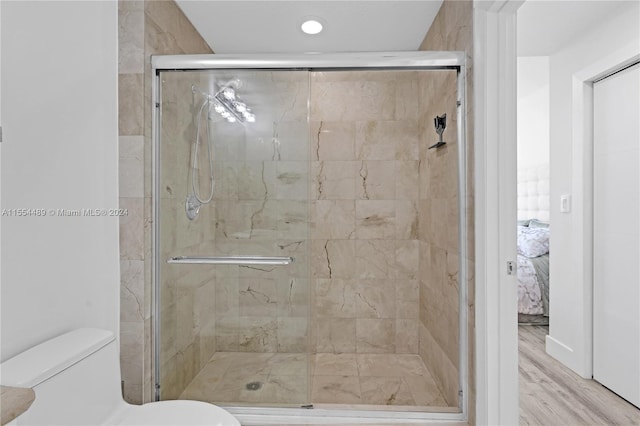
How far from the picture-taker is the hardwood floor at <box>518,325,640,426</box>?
2.03 meters

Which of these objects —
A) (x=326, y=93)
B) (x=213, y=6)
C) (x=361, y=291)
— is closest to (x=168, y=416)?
(x=361, y=291)

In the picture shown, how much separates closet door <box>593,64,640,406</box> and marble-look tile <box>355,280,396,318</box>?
4.40 feet

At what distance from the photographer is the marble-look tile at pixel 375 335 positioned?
3.03 m

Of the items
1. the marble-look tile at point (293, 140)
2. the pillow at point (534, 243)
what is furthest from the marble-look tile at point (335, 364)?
the pillow at point (534, 243)

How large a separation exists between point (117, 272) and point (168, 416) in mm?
750

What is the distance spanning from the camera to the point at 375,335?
3039 mm

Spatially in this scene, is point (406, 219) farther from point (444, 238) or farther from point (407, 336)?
point (407, 336)

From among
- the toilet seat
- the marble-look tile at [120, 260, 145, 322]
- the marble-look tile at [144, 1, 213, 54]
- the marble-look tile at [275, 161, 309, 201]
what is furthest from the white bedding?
the marble-look tile at [144, 1, 213, 54]

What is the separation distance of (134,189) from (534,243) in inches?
141

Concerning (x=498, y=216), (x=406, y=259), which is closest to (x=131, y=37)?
(x=498, y=216)

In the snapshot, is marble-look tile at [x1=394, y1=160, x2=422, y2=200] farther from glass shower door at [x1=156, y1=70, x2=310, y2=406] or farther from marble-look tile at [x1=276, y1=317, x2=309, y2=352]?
marble-look tile at [x1=276, y1=317, x2=309, y2=352]

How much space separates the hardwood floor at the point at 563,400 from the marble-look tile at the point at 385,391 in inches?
24.6

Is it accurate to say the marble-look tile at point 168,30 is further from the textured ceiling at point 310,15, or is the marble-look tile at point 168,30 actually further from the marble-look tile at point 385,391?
the marble-look tile at point 385,391

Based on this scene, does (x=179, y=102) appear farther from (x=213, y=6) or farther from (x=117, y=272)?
(x=117, y=272)
